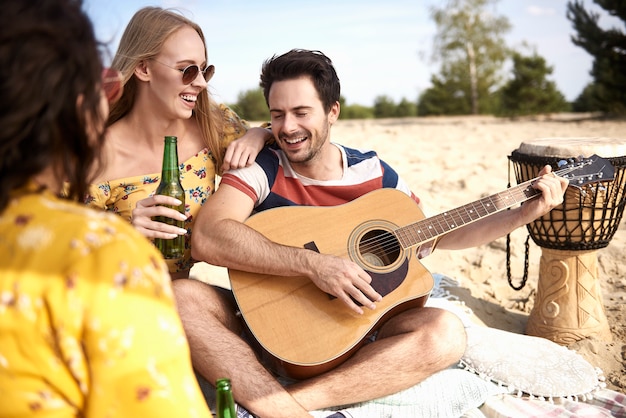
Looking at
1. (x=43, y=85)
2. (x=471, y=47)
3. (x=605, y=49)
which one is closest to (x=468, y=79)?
(x=471, y=47)

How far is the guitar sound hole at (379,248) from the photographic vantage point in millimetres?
3018

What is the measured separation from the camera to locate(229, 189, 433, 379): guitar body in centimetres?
271

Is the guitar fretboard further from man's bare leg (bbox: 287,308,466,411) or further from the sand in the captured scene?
the sand

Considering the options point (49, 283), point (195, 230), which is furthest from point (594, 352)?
point (49, 283)

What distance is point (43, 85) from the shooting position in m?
1.18

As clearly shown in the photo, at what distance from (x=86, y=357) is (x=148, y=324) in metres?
0.14

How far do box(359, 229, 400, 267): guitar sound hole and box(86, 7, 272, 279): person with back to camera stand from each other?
734 millimetres

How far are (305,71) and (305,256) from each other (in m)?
1.02

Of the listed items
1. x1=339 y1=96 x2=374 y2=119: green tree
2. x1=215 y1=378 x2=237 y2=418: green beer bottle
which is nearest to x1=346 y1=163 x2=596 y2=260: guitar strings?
x1=215 y1=378 x2=237 y2=418: green beer bottle

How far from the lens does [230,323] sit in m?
2.98

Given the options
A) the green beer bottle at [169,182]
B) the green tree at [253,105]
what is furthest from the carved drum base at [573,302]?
the green tree at [253,105]

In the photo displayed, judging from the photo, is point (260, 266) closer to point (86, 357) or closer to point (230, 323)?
point (230, 323)

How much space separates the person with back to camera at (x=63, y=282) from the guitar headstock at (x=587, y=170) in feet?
8.97

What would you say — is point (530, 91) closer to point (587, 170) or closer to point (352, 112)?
point (352, 112)
